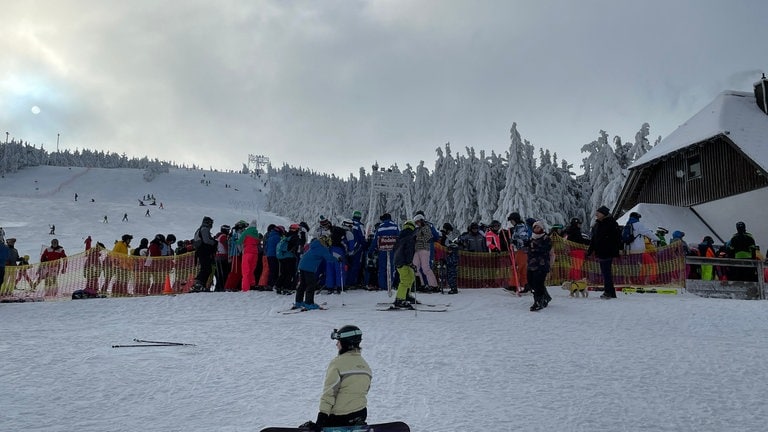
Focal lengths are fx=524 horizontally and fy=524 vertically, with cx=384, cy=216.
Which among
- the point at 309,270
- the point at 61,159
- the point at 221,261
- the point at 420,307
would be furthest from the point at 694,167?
the point at 61,159

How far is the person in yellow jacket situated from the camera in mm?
3830

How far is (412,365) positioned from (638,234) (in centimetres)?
955

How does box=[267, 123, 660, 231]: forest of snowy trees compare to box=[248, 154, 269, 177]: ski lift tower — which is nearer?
box=[267, 123, 660, 231]: forest of snowy trees

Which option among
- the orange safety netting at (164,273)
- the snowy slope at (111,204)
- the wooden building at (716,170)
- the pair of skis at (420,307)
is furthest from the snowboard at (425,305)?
the snowy slope at (111,204)

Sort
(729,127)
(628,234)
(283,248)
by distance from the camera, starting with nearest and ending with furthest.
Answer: (283,248) < (628,234) < (729,127)

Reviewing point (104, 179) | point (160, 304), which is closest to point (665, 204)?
point (160, 304)

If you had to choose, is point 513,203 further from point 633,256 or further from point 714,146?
point 633,256

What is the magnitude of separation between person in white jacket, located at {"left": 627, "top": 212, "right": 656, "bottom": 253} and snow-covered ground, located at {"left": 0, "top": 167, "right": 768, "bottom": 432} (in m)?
2.63

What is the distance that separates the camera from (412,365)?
6512 mm

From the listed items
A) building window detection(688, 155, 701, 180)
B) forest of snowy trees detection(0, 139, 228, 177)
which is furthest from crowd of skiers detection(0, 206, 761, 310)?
forest of snowy trees detection(0, 139, 228, 177)

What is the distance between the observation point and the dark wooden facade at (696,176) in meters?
23.0

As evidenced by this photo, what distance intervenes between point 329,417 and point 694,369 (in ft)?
15.4

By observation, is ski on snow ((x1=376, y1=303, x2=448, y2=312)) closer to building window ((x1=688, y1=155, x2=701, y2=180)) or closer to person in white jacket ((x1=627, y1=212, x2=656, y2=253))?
person in white jacket ((x1=627, y1=212, x2=656, y2=253))

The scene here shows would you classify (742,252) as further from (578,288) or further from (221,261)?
(221,261)
